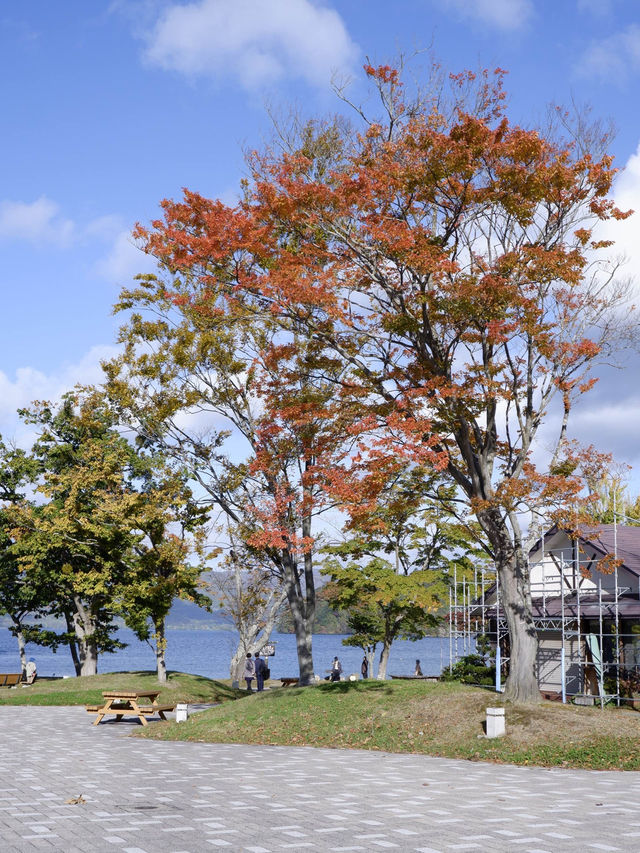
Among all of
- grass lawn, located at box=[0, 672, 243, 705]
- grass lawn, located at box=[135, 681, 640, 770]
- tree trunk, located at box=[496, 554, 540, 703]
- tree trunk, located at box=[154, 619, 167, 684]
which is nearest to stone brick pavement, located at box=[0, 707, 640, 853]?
grass lawn, located at box=[135, 681, 640, 770]

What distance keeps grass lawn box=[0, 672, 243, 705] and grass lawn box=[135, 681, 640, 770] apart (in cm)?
924

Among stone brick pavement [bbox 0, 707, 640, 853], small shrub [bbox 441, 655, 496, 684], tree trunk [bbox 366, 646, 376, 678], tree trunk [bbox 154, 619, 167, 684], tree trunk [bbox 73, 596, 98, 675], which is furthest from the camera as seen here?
tree trunk [bbox 73, 596, 98, 675]

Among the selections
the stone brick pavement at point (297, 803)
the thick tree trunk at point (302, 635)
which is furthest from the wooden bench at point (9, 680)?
the stone brick pavement at point (297, 803)

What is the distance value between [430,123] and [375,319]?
14.2 ft

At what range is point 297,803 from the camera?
1068 centimetres


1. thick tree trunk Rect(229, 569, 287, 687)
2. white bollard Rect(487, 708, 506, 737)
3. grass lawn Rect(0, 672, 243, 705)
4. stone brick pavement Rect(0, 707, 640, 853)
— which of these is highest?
thick tree trunk Rect(229, 569, 287, 687)

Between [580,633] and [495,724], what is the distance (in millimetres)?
10571

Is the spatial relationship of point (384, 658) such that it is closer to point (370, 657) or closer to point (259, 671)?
point (370, 657)

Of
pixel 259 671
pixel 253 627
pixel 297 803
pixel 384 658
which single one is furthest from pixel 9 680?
pixel 297 803

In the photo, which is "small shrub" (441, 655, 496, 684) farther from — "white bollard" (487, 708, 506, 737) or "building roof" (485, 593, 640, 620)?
"white bollard" (487, 708, 506, 737)

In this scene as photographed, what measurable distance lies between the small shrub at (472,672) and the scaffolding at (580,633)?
43cm

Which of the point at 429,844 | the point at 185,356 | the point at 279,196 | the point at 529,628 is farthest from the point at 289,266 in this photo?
the point at 429,844

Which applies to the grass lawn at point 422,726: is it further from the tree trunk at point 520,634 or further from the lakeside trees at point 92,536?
the lakeside trees at point 92,536

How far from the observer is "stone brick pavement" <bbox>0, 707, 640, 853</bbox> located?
8508 millimetres
